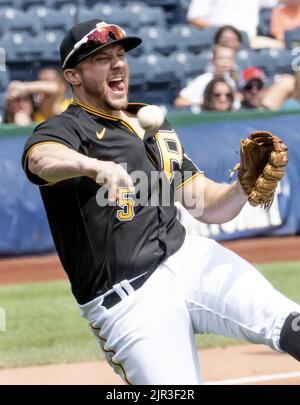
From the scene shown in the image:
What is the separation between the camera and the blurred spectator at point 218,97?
9742 millimetres

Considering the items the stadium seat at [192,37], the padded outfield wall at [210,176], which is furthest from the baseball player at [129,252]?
the stadium seat at [192,37]

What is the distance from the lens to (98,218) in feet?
11.9

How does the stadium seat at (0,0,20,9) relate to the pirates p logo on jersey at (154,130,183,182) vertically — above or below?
below

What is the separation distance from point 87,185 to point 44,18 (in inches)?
343

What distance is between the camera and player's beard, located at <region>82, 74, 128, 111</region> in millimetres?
3766

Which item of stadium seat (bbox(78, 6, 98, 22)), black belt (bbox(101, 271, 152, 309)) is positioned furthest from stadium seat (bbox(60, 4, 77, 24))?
black belt (bbox(101, 271, 152, 309))

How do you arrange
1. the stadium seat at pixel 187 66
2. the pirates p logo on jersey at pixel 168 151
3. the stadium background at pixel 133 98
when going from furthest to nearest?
the stadium seat at pixel 187 66 → the stadium background at pixel 133 98 → the pirates p logo on jersey at pixel 168 151

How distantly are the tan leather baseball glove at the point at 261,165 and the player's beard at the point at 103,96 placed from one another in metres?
0.52

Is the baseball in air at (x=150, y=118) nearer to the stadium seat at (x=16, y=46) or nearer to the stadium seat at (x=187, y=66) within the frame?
the stadium seat at (x=16, y=46)

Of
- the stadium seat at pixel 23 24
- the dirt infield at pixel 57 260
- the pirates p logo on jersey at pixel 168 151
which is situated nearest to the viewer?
the pirates p logo on jersey at pixel 168 151

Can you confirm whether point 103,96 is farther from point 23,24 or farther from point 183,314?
point 23,24

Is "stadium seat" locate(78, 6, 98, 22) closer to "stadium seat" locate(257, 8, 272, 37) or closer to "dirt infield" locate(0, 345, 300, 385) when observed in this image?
"stadium seat" locate(257, 8, 272, 37)

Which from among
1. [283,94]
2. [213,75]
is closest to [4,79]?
[213,75]
